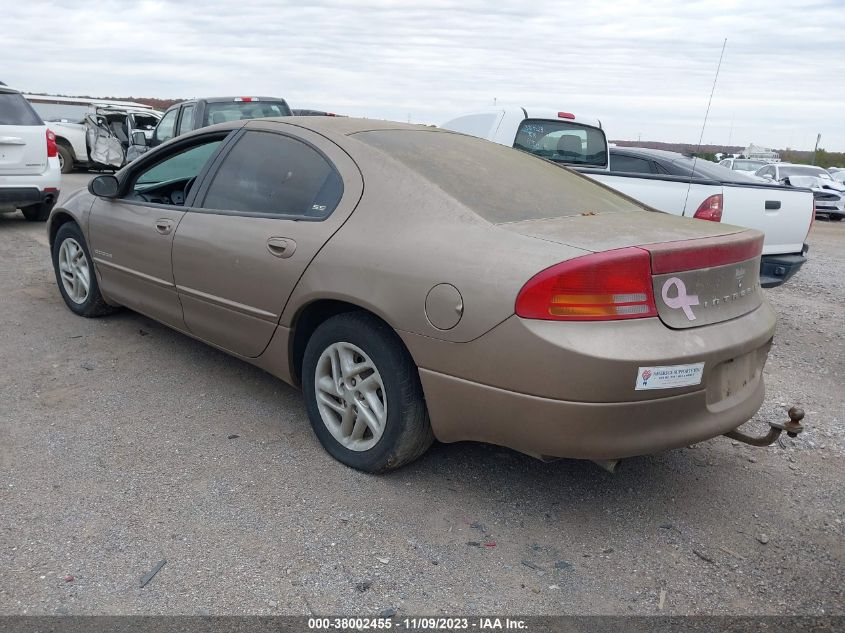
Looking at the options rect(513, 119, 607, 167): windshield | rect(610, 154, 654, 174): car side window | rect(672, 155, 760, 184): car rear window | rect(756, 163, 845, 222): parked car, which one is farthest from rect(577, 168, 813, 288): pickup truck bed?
rect(756, 163, 845, 222): parked car

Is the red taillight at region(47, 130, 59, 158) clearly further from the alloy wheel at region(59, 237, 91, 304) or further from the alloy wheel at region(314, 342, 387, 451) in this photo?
the alloy wheel at region(314, 342, 387, 451)

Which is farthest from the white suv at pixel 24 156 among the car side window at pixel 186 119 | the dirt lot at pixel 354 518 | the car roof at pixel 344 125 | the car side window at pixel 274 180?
the car roof at pixel 344 125

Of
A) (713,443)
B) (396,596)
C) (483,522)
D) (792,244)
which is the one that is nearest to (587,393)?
(483,522)

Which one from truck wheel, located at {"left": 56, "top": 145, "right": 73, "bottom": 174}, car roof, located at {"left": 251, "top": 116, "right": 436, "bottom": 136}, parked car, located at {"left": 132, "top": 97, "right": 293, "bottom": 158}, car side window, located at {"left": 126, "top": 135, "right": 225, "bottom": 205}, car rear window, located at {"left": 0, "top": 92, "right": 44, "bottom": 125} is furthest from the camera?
truck wheel, located at {"left": 56, "top": 145, "right": 73, "bottom": 174}

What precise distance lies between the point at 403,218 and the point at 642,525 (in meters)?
1.57

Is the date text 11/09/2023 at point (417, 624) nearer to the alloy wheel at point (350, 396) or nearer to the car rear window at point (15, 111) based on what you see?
the alloy wheel at point (350, 396)

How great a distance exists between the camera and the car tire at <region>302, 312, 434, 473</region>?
2939mm

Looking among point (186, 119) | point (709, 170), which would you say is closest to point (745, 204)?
point (709, 170)

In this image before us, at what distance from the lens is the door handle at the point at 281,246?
131 inches

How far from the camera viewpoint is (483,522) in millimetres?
2887

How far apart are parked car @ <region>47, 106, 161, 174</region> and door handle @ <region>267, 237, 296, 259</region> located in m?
15.0

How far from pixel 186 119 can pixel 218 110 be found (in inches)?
27.9

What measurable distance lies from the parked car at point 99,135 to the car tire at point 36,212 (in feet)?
23.2

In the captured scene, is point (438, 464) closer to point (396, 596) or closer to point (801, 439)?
point (396, 596)
